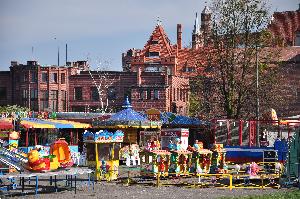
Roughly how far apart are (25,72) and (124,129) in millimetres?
51319

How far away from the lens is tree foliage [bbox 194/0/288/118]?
45.0 m

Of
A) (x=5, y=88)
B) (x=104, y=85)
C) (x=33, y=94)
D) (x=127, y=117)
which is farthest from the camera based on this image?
(x=5, y=88)

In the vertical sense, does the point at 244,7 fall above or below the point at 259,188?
above

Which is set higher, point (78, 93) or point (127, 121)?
point (78, 93)

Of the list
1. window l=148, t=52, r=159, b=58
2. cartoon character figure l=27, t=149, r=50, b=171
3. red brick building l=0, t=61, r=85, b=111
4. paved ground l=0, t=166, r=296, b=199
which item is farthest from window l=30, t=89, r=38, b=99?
cartoon character figure l=27, t=149, r=50, b=171

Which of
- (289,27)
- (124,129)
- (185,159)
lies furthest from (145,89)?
(185,159)

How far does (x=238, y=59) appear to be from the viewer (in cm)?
4675

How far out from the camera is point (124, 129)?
4134 cm

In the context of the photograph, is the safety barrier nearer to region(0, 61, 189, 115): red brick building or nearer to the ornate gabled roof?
region(0, 61, 189, 115): red brick building

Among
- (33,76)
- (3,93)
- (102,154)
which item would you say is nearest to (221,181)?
(102,154)

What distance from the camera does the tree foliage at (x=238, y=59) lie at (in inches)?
1773

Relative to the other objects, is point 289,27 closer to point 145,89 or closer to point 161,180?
point 145,89

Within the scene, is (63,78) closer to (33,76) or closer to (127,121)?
(33,76)

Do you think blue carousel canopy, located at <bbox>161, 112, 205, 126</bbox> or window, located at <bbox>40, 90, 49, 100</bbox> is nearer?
blue carousel canopy, located at <bbox>161, 112, 205, 126</bbox>
